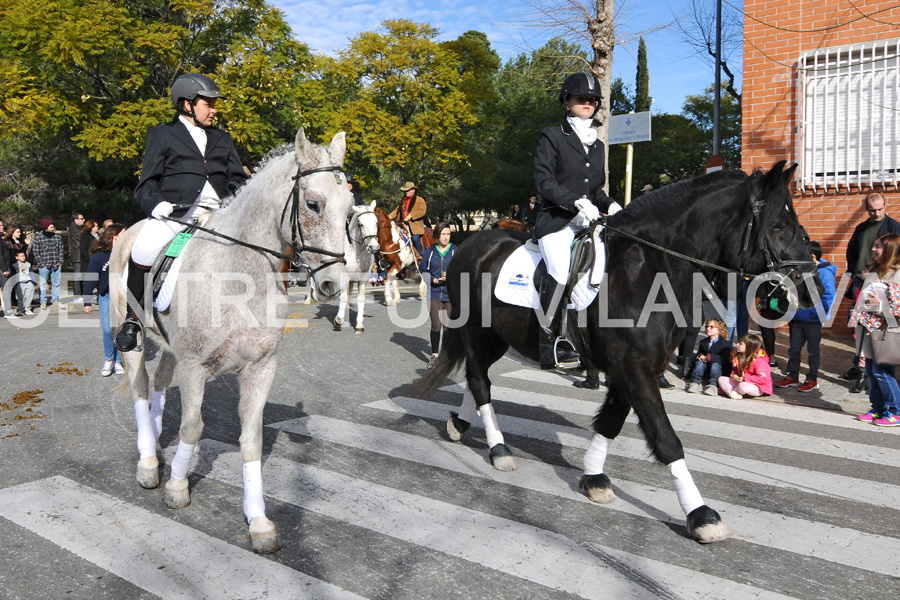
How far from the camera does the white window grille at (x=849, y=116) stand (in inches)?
431

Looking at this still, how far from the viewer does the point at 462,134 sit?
3203 cm

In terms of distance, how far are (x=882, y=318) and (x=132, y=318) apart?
22.6 feet

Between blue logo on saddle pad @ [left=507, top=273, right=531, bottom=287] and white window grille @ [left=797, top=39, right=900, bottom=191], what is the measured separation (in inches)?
328

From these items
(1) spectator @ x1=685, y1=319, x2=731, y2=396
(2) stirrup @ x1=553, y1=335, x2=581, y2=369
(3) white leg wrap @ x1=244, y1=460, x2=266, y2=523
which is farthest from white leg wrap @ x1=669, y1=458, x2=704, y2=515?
(1) spectator @ x1=685, y1=319, x2=731, y2=396

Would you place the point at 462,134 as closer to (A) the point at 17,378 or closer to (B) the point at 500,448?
(A) the point at 17,378

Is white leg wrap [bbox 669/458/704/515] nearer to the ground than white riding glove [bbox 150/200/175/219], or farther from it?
nearer to the ground

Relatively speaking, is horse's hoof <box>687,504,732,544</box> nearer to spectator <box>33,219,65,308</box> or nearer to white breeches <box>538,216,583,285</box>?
white breeches <box>538,216,583,285</box>

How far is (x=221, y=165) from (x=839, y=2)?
1093 cm

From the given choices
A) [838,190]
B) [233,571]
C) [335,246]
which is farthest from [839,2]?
[233,571]

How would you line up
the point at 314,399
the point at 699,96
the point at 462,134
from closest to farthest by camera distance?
the point at 314,399
the point at 462,134
the point at 699,96

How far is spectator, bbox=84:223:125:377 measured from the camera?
927 centimetres

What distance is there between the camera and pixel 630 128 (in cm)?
986

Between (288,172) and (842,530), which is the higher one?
(288,172)

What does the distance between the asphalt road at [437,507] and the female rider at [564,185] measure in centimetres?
124
